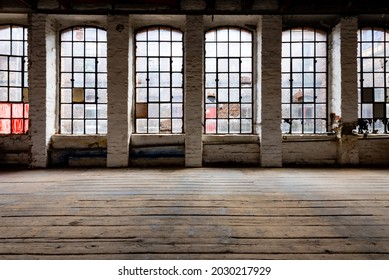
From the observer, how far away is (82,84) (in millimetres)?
7199

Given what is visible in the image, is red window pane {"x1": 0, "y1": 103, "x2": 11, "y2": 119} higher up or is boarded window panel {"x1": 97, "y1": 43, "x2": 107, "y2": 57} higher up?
A: boarded window panel {"x1": 97, "y1": 43, "x2": 107, "y2": 57}

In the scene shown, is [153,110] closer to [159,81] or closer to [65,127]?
[159,81]

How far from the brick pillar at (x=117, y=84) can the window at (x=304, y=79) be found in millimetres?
3898

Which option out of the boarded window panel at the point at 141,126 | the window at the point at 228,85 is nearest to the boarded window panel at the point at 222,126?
the window at the point at 228,85

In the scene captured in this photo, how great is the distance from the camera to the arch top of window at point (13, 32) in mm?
7113

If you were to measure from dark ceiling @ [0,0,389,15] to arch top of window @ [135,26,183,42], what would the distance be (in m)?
0.54

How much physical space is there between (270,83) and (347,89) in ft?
5.91

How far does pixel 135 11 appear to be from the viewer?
658cm

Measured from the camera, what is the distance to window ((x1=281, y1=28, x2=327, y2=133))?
23.8 feet

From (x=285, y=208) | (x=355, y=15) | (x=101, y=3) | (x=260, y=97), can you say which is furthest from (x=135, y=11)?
(x=285, y=208)

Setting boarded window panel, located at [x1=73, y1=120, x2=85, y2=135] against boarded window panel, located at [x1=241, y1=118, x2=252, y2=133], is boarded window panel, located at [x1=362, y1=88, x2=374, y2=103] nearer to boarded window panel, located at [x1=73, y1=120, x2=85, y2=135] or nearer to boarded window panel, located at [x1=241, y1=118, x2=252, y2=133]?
boarded window panel, located at [x1=241, y1=118, x2=252, y2=133]

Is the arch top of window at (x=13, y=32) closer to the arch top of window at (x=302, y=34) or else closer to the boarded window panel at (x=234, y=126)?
the boarded window panel at (x=234, y=126)

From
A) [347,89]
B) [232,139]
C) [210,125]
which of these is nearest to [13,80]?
[210,125]

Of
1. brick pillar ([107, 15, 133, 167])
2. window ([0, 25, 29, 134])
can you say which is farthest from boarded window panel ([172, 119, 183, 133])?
window ([0, 25, 29, 134])
